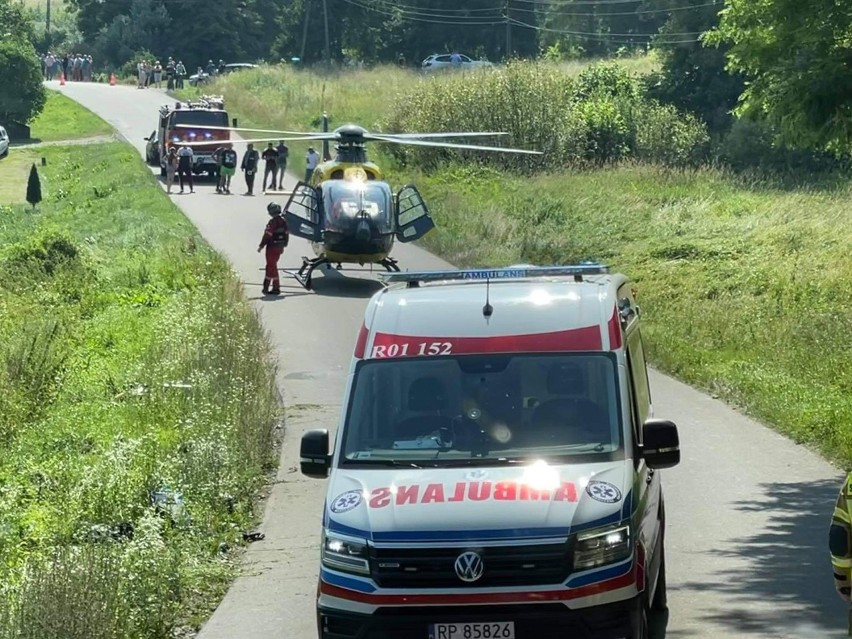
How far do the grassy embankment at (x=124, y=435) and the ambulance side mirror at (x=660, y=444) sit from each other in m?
3.38

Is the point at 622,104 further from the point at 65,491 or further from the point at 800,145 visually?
the point at 65,491

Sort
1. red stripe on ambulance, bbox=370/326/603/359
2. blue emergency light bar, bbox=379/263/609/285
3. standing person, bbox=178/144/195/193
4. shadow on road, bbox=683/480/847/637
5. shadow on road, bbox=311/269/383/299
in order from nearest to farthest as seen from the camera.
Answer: red stripe on ambulance, bbox=370/326/603/359
shadow on road, bbox=683/480/847/637
blue emergency light bar, bbox=379/263/609/285
shadow on road, bbox=311/269/383/299
standing person, bbox=178/144/195/193

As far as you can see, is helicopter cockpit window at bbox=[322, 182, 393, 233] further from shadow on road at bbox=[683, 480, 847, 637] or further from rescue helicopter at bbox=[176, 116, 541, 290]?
shadow on road at bbox=[683, 480, 847, 637]

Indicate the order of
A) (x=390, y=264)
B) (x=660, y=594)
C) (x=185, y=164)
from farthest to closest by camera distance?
(x=185, y=164)
(x=390, y=264)
(x=660, y=594)

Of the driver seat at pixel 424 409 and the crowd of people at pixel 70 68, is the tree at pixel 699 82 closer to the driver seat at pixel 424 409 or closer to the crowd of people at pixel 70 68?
the crowd of people at pixel 70 68

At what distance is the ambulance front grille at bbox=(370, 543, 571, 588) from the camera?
7551 mm

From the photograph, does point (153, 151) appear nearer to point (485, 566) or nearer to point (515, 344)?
point (515, 344)

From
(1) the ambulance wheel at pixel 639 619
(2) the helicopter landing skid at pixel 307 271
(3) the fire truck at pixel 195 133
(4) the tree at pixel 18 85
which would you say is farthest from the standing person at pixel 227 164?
(1) the ambulance wheel at pixel 639 619

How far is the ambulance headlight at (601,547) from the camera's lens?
7.59 m

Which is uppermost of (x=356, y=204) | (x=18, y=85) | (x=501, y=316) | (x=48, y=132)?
(x=18, y=85)

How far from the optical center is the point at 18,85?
71188 millimetres

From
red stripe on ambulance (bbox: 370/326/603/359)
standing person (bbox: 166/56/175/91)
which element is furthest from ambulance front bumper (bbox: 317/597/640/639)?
standing person (bbox: 166/56/175/91)

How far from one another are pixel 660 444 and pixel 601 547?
0.93 metres

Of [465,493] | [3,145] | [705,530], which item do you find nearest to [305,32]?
[3,145]
